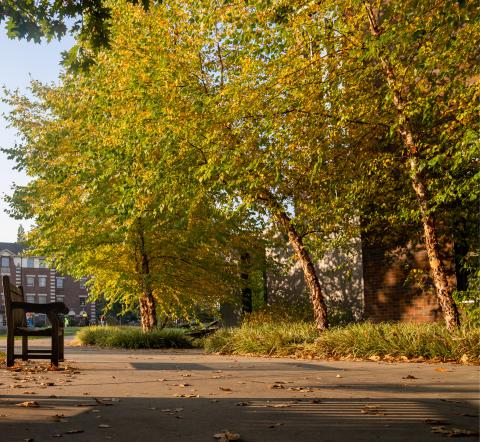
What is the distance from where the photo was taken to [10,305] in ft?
28.3

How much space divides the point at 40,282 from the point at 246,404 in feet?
268

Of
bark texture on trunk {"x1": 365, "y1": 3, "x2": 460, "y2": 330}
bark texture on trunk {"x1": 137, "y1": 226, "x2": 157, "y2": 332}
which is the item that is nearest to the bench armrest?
bark texture on trunk {"x1": 365, "y1": 3, "x2": 460, "y2": 330}

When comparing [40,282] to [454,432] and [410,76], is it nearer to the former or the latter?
[410,76]

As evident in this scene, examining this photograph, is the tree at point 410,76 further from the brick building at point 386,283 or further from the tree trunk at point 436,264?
the brick building at point 386,283

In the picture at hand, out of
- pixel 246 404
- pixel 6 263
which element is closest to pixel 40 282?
pixel 6 263

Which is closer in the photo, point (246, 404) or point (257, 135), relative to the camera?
point (246, 404)

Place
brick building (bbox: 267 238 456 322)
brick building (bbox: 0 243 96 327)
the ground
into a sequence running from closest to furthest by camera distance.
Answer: the ground
brick building (bbox: 267 238 456 322)
brick building (bbox: 0 243 96 327)

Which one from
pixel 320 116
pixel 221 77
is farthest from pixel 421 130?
pixel 221 77

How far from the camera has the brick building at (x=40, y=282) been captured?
80.6 m

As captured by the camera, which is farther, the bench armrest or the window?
the window

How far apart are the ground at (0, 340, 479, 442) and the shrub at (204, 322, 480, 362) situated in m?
1.34

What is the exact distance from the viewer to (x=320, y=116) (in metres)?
11.5

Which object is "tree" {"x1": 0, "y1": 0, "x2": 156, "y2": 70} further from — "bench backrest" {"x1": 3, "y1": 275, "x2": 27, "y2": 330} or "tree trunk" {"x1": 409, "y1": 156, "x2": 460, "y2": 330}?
"tree trunk" {"x1": 409, "y1": 156, "x2": 460, "y2": 330}

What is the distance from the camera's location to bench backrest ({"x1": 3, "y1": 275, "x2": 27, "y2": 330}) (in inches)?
340
